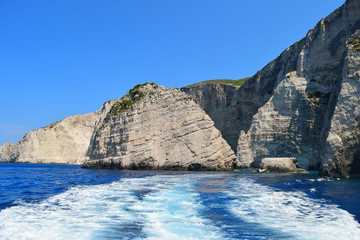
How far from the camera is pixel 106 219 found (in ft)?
31.4

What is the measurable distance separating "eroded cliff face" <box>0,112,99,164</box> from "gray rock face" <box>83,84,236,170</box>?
63856 millimetres

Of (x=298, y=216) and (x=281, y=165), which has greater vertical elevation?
(x=281, y=165)

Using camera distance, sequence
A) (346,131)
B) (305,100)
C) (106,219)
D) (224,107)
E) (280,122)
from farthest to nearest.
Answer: (224,107)
(280,122)
(305,100)
(346,131)
(106,219)

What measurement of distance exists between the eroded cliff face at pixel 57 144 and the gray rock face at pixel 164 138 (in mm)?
63856

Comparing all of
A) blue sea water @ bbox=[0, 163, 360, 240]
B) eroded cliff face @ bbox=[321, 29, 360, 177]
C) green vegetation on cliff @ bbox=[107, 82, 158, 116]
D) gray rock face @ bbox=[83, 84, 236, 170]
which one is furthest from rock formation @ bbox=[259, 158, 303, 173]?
blue sea water @ bbox=[0, 163, 360, 240]

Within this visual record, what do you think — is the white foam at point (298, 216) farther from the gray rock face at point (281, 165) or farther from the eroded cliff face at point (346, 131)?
the gray rock face at point (281, 165)

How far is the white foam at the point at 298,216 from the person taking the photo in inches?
320

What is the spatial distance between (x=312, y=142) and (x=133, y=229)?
148ft

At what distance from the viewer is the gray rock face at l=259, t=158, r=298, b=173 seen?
39344 millimetres

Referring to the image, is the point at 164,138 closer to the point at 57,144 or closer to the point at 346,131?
the point at 346,131

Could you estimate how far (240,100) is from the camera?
76.8 meters

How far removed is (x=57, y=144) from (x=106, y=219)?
10102 centimetres

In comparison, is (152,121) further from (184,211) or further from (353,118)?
(184,211)

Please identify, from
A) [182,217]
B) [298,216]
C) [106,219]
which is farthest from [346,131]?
[106,219]
